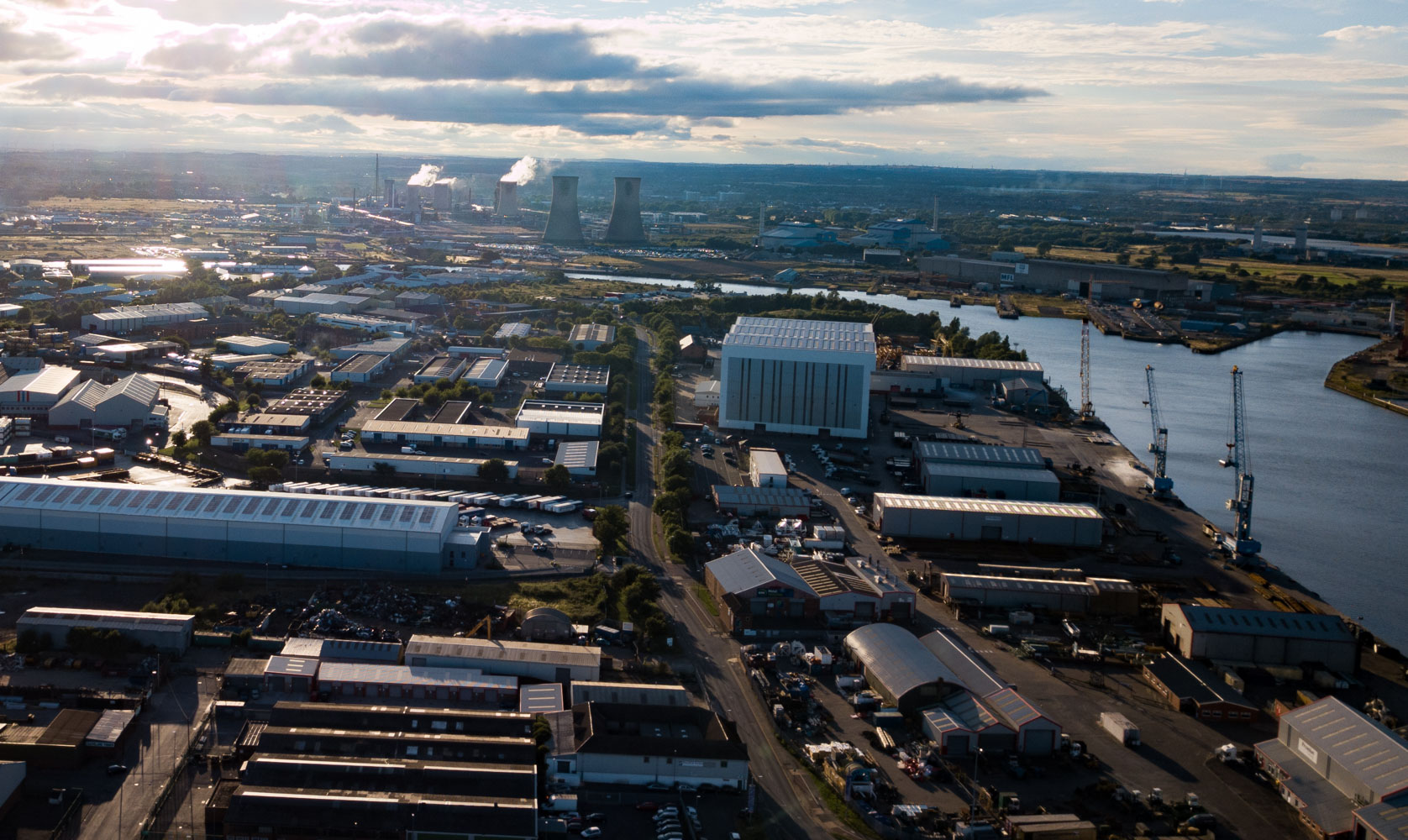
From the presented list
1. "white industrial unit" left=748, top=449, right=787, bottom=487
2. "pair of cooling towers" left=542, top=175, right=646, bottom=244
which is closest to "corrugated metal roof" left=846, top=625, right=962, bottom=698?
"white industrial unit" left=748, top=449, right=787, bottom=487

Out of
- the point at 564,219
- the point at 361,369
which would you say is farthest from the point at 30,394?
the point at 564,219

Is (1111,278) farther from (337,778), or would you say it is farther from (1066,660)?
(337,778)

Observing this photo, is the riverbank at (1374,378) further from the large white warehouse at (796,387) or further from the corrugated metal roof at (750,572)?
the corrugated metal roof at (750,572)

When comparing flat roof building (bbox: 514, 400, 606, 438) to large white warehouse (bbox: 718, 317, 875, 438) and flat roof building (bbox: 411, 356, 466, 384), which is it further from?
flat roof building (bbox: 411, 356, 466, 384)

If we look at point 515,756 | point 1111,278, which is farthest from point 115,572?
point 1111,278

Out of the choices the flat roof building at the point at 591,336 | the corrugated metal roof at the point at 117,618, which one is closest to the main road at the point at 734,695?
the corrugated metal roof at the point at 117,618

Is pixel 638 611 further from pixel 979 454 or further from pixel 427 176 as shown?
pixel 427 176
